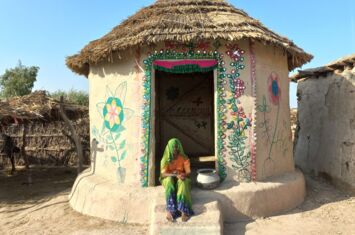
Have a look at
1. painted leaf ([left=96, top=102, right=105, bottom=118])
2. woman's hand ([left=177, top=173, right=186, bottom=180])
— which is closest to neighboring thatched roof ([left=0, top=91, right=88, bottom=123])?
painted leaf ([left=96, top=102, right=105, bottom=118])

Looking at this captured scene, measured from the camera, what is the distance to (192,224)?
488cm

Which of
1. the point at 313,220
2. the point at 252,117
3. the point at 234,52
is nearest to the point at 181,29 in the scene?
the point at 234,52

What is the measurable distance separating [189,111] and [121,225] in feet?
14.1

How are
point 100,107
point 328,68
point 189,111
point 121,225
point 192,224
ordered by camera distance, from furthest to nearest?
point 189,111 < point 328,68 < point 100,107 < point 121,225 < point 192,224

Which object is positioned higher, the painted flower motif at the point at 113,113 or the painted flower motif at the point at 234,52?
the painted flower motif at the point at 234,52

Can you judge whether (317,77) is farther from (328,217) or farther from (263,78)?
(328,217)

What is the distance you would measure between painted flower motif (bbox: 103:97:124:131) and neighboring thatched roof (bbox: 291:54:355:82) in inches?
195

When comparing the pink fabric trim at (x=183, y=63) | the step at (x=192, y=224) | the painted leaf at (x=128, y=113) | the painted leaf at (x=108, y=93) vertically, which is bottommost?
the step at (x=192, y=224)

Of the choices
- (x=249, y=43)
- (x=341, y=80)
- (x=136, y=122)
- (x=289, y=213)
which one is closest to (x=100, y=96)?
(x=136, y=122)

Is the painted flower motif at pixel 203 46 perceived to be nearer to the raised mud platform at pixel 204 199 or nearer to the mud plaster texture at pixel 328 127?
the raised mud platform at pixel 204 199

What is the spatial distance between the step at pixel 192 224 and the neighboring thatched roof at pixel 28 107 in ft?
15.8

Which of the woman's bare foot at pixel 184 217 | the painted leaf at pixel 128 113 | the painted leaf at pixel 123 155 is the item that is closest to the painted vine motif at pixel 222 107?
the painted leaf at pixel 128 113

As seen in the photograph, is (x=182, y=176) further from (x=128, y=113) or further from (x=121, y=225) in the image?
(x=128, y=113)

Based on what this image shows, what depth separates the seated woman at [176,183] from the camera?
5082mm
